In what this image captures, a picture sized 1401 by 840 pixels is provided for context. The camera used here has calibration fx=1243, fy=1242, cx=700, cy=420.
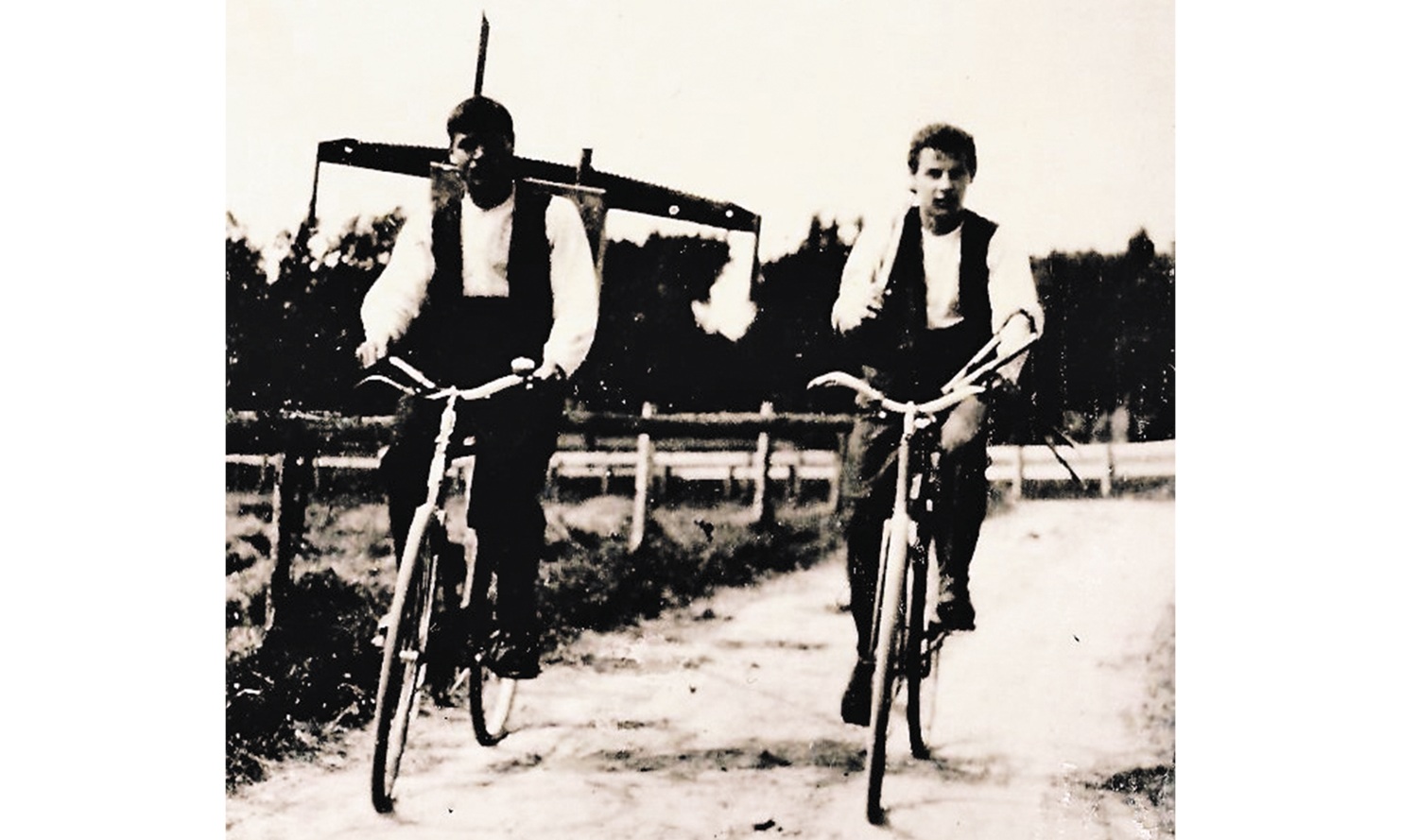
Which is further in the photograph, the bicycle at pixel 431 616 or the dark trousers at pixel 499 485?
the dark trousers at pixel 499 485

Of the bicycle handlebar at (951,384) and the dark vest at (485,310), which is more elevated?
the dark vest at (485,310)

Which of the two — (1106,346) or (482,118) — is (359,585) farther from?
(1106,346)

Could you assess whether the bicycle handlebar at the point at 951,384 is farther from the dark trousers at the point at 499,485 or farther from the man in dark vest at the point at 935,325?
the dark trousers at the point at 499,485

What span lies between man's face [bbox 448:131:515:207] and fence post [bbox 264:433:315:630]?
2.14 ft

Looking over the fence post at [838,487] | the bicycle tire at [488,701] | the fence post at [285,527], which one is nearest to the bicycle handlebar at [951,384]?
the fence post at [838,487]

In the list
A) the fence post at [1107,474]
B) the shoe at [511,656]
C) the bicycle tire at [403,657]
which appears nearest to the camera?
the bicycle tire at [403,657]

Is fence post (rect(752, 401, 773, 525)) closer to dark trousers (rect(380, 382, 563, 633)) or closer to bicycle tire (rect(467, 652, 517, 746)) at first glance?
dark trousers (rect(380, 382, 563, 633))

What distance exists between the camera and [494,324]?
2447 millimetres

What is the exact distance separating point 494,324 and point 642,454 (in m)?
0.39

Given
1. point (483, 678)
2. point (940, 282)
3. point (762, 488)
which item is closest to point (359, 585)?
point (483, 678)

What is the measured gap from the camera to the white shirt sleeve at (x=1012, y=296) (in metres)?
2.50

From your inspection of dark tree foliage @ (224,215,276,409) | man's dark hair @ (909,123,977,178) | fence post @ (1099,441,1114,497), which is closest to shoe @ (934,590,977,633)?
fence post @ (1099,441,1114,497)
